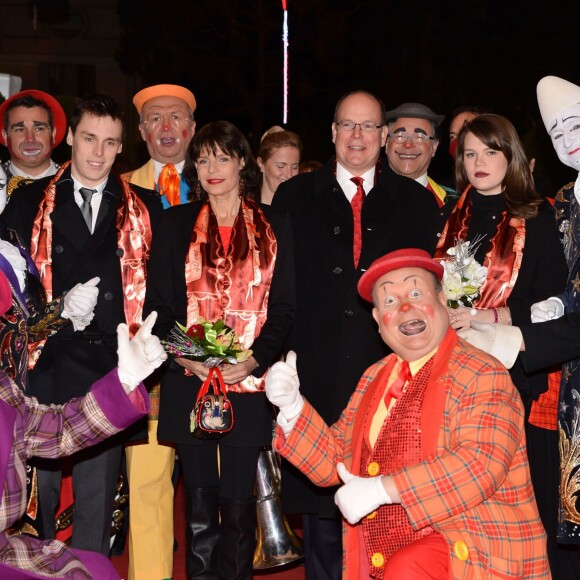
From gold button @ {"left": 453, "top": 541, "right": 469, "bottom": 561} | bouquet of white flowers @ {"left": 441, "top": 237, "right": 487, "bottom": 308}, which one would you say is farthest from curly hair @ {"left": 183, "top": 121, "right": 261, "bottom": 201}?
gold button @ {"left": 453, "top": 541, "right": 469, "bottom": 561}

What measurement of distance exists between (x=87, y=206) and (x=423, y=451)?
220cm

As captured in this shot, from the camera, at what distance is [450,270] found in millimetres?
4555

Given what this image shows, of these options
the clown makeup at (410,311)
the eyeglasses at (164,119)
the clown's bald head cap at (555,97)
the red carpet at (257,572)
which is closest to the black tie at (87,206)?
the eyeglasses at (164,119)

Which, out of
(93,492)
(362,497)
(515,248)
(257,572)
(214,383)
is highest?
(515,248)

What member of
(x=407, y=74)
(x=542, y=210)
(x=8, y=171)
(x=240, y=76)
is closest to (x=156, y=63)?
(x=240, y=76)

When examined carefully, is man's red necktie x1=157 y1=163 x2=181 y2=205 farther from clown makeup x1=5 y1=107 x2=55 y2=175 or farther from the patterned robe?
the patterned robe

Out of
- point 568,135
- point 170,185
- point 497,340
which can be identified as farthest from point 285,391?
point 170,185

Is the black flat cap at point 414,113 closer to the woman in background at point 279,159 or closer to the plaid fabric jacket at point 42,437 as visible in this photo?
the woman in background at point 279,159

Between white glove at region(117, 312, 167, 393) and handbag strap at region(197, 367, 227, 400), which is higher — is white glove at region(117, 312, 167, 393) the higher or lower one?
the higher one

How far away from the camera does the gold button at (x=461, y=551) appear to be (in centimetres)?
356

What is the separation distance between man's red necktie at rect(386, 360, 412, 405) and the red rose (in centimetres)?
96

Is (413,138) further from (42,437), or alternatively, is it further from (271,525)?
(42,437)

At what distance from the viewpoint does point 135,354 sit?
145 inches

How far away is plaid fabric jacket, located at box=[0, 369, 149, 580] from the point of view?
11.3ft
